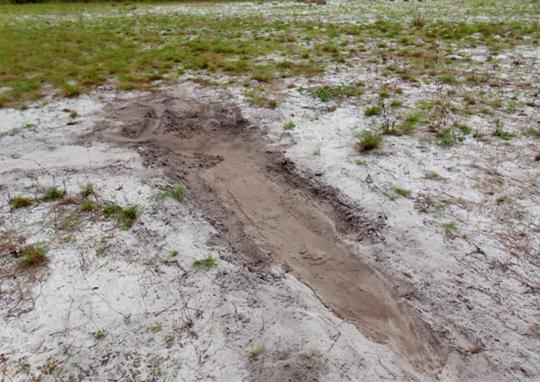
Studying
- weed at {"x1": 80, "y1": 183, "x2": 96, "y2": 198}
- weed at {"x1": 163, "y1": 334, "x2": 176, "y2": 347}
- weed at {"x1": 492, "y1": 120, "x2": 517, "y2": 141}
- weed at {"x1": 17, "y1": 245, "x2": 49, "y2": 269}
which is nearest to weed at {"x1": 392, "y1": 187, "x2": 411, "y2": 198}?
weed at {"x1": 492, "y1": 120, "x2": 517, "y2": 141}

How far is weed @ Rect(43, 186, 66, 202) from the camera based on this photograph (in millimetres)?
5089

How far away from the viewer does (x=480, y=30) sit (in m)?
12.7

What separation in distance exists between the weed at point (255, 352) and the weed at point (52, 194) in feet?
11.5

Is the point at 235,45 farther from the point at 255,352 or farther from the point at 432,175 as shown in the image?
the point at 255,352

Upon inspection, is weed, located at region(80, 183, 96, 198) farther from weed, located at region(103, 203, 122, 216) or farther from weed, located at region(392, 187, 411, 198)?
weed, located at region(392, 187, 411, 198)

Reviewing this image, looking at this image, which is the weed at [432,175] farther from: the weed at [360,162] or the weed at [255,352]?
the weed at [255,352]

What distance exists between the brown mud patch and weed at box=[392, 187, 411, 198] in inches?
23.6

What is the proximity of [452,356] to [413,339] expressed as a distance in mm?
317

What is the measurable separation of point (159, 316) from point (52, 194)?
275cm

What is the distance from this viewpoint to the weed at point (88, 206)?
4.86m

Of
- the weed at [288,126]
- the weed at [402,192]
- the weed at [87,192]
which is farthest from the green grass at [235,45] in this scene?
the weed at [87,192]

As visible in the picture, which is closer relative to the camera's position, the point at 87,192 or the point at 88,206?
the point at 88,206

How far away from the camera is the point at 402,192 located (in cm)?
487

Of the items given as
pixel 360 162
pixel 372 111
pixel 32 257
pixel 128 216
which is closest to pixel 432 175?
pixel 360 162
